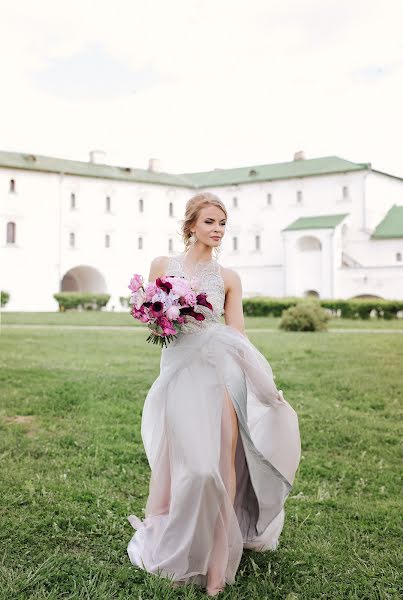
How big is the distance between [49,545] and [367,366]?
7927mm

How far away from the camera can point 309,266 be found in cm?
4400

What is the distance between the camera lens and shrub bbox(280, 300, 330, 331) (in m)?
19.1

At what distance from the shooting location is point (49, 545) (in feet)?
13.7

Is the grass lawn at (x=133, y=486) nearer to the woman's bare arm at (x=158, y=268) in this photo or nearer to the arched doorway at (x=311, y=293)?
the woman's bare arm at (x=158, y=268)

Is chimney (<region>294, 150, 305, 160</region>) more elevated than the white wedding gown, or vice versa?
chimney (<region>294, 150, 305, 160</region>)

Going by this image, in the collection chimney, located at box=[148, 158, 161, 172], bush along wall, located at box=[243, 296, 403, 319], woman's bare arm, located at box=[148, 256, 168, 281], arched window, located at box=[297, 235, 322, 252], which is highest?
chimney, located at box=[148, 158, 161, 172]

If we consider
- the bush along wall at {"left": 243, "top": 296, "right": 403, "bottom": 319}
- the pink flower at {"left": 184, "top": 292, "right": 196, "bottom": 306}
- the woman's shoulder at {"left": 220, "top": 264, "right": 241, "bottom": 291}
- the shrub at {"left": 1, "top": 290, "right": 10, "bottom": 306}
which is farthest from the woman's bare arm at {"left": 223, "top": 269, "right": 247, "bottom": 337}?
the shrub at {"left": 1, "top": 290, "right": 10, "bottom": 306}

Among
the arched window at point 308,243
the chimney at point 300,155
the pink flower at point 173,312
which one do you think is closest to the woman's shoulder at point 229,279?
the pink flower at point 173,312

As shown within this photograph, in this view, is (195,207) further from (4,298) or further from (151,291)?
(4,298)

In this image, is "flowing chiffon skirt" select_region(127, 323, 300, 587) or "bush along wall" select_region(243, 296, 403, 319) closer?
"flowing chiffon skirt" select_region(127, 323, 300, 587)

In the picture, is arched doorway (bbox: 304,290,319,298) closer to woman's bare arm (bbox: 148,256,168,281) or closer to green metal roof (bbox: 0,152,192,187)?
green metal roof (bbox: 0,152,192,187)

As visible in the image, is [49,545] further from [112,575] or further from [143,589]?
[143,589]

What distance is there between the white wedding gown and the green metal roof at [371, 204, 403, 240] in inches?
1638

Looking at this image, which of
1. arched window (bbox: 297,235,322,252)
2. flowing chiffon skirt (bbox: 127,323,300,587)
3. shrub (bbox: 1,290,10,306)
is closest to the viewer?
flowing chiffon skirt (bbox: 127,323,300,587)
